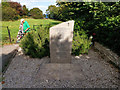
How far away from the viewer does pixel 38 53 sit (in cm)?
446

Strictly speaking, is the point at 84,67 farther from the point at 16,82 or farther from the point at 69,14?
the point at 69,14

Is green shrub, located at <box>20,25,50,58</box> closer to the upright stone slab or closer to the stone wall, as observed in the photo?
the upright stone slab

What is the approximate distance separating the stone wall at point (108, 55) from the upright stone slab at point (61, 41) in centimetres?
188

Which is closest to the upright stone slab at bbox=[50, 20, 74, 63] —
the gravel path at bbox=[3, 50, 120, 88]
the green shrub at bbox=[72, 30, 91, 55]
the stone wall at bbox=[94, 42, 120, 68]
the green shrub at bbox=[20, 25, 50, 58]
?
the gravel path at bbox=[3, 50, 120, 88]

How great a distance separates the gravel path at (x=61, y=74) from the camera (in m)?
2.96

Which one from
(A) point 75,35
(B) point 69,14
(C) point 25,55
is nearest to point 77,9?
(B) point 69,14

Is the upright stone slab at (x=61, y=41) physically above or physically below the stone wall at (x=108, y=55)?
above

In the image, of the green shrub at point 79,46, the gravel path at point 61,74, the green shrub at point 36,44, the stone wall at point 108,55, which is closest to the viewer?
the gravel path at point 61,74

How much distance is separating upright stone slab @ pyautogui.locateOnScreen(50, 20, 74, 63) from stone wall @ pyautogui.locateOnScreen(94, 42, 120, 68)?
1883 mm

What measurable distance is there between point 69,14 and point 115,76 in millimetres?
4276

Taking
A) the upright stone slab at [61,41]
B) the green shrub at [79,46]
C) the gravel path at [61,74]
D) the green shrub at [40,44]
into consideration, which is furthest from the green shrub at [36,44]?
the green shrub at [79,46]

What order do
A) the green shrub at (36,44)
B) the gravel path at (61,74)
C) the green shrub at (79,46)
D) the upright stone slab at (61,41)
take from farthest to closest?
1. the green shrub at (79,46)
2. the green shrub at (36,44)
3. the upright stone slab at (61,41)
4. the gravel path at (61,74)

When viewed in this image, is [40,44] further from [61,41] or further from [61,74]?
[61,74]

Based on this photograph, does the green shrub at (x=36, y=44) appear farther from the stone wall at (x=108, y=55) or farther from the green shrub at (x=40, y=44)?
the stone wall at (x=108, y=55)
